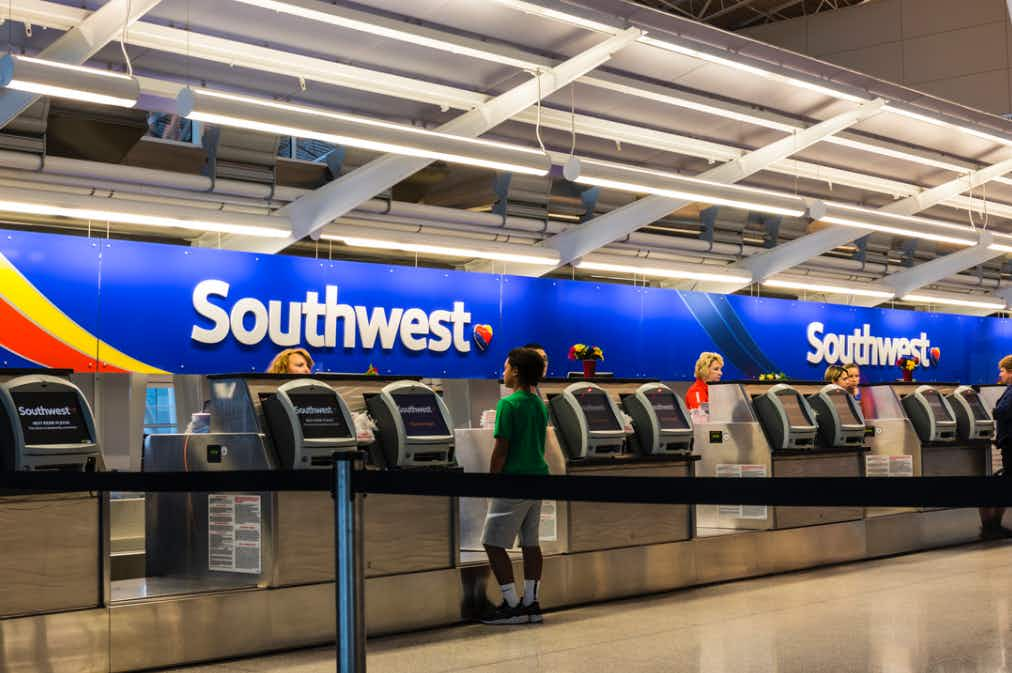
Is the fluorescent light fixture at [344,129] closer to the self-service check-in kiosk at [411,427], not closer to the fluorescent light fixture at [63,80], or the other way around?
the fluorescent light fixture at [63,80]

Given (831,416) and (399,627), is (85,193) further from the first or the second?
(831,416)

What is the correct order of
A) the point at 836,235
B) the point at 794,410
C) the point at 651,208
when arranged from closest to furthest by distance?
1. the point at 794,410
2. the point at 651,208
3. the point at 836,235

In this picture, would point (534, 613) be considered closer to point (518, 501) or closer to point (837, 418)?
point (518, 501)

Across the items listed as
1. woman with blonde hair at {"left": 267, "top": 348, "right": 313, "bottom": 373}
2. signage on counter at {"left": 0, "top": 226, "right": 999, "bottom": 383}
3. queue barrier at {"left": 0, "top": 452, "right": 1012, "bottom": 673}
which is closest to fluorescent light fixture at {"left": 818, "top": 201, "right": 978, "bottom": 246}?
signage on counter at {"left": 0, "top": 226, "right": 999, "bottom": 383}

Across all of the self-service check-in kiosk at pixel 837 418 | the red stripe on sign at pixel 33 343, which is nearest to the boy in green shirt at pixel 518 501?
the self-service check-in kiosk at pixel 837 418

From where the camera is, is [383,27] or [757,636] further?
[383,27]

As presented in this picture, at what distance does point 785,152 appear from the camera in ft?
36.9

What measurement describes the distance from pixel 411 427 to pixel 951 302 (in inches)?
543

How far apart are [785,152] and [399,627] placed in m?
6.86

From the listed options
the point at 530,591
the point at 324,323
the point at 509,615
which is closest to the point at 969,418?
the point at 324,323

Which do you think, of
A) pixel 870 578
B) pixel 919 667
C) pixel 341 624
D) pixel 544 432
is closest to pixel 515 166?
pixel 544 432

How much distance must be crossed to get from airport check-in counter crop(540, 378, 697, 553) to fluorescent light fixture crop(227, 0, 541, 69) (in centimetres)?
238

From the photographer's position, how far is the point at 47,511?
495cm

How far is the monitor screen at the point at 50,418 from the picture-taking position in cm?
512
